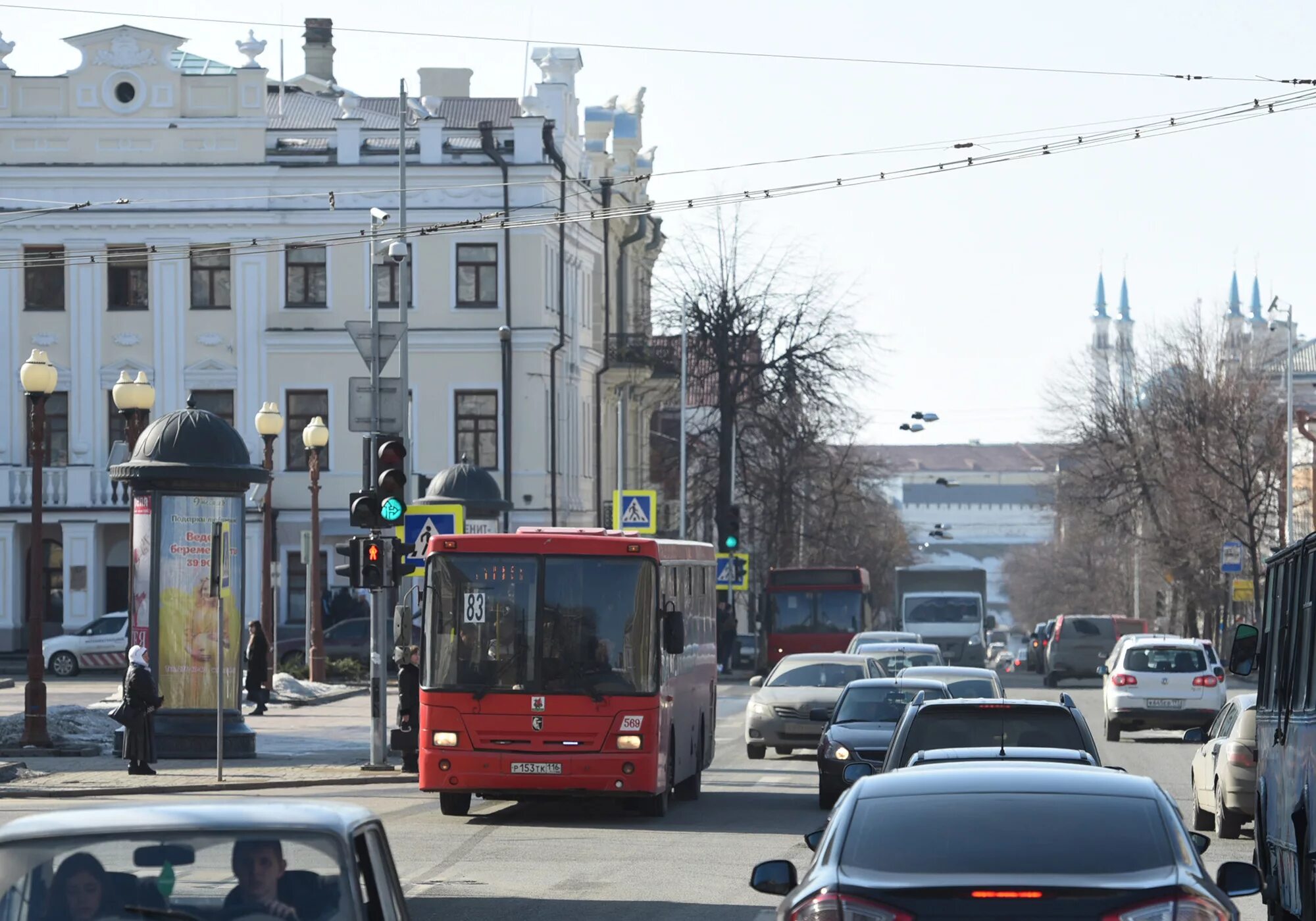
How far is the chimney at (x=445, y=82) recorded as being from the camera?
68125mm

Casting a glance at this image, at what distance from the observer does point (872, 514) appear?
99.0 m

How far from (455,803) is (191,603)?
757cm

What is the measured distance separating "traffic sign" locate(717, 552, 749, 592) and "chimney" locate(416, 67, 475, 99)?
2279 cm

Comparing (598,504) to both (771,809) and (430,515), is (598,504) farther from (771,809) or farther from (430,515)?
(771,809)

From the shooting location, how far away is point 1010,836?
708 cm

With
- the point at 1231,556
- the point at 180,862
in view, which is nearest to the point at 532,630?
the point at 180,862

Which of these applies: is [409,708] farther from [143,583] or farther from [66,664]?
[66,664]

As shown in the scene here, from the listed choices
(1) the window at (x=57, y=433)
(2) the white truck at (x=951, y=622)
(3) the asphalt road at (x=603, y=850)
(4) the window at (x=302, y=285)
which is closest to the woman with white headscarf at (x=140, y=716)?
(3) the asphalt road at (x=603, y=850)

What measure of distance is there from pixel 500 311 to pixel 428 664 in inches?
1558

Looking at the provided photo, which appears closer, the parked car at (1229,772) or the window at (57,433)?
the parked car at (1229,772)

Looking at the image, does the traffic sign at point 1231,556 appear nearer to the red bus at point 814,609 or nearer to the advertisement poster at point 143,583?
the red bus at point 814,609

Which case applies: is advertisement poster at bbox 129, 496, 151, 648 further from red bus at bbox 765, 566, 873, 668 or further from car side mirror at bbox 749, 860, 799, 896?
red bus at bbox 765, 566, 873, 668

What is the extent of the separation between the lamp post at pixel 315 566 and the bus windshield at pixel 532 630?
73.8 feet

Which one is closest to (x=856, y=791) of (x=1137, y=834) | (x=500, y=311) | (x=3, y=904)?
(x=1137, y=834)
